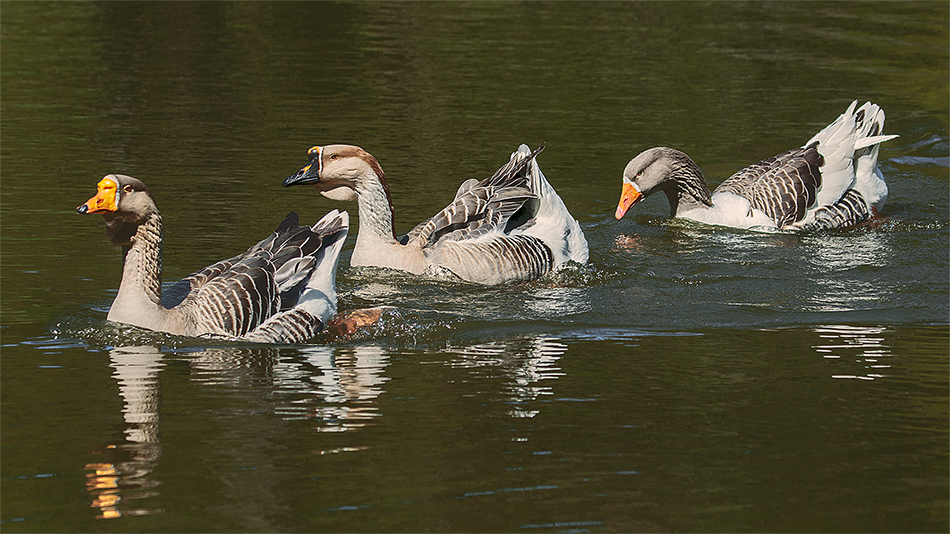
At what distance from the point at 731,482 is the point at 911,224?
→ 8781 millimetres

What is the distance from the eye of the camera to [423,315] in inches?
374

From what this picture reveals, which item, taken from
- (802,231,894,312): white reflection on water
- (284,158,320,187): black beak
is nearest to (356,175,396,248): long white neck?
(284,158,320,187): black beak

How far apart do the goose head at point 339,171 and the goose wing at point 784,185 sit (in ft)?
16.7

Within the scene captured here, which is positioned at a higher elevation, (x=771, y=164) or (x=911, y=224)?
(x=771, y=164)

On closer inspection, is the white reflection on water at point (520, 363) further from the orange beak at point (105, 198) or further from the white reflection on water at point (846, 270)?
the white reflection on water at point (846, 270)

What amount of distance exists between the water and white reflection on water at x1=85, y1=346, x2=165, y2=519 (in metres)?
0.02

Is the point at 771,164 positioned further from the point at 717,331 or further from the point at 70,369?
the point at 70,369

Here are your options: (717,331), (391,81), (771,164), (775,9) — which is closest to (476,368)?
(717,331)

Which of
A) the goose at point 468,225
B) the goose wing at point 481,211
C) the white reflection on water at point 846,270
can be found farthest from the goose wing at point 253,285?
the white reflection on water at point 846,270

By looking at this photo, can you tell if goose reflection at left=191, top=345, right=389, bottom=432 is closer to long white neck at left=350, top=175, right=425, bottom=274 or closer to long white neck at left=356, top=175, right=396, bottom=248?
long white neck at left=350, top=175, right=425, bottom=274

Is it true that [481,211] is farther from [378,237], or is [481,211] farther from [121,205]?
[121,205]

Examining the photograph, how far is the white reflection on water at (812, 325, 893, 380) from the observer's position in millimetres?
7996

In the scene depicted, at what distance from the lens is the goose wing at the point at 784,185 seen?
13.3m

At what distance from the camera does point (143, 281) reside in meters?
8.10
